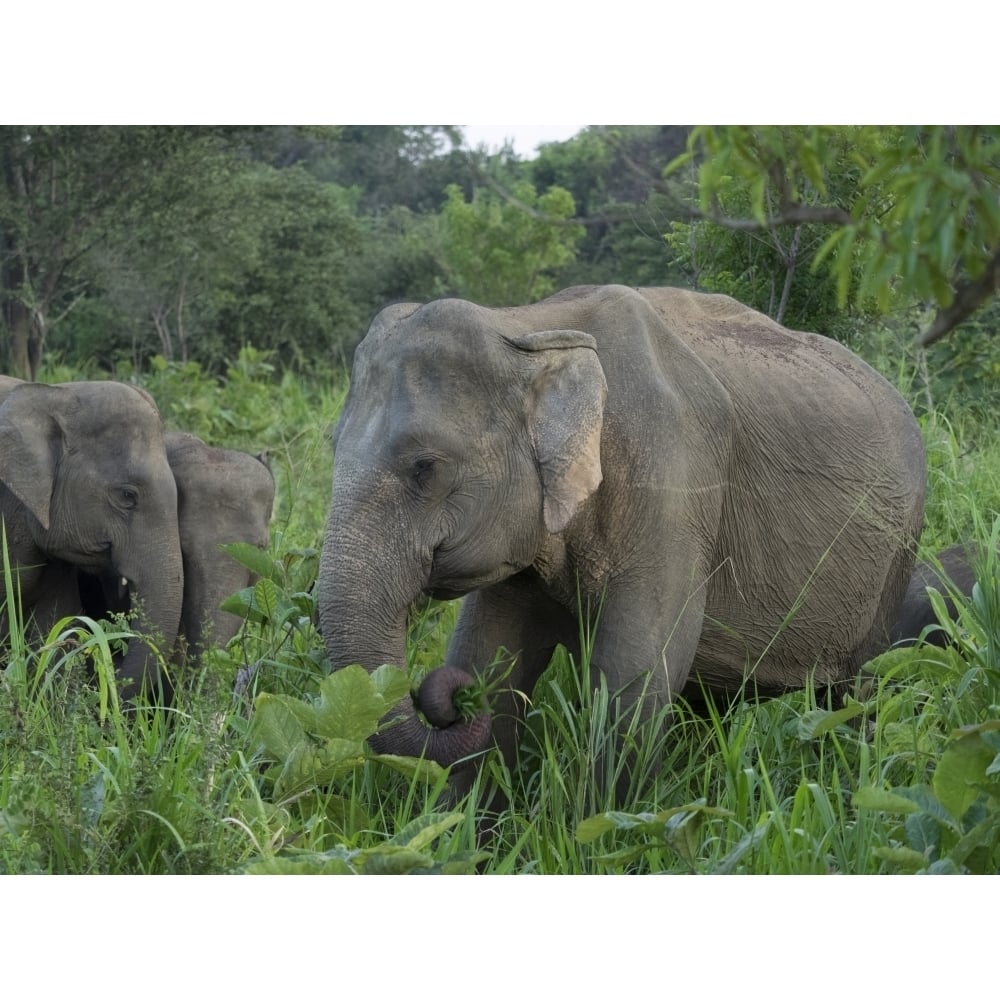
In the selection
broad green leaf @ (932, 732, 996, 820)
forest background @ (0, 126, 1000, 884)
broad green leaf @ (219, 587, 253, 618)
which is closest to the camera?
forest background @ (0, 126, 1000, 884)

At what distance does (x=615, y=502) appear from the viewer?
3.60m

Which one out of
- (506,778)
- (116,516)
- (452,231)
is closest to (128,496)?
(116,516)

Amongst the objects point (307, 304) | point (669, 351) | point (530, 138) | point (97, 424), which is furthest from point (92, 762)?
point (307, 304)

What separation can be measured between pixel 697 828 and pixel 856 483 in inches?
55.9

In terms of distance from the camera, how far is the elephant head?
335 cm

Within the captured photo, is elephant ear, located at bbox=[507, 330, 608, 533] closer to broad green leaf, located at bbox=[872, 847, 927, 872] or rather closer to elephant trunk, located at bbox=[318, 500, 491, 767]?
elephant trunk, located at bbox=[318, 500, 491, 767]

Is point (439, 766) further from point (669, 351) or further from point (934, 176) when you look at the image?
point (934, 176)

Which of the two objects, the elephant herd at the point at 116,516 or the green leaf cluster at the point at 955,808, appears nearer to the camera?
the green leaf cluster at the point at 955,808

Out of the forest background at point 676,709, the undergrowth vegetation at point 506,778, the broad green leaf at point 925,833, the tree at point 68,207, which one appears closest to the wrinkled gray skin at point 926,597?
the forest background at point 676,709

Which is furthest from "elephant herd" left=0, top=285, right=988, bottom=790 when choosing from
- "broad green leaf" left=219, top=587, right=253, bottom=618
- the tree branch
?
the tree branch

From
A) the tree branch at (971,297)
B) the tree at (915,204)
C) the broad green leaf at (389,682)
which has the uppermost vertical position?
the tree at (915,204)

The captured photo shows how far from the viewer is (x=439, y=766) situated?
3441mm

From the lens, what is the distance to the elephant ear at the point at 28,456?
5.58m

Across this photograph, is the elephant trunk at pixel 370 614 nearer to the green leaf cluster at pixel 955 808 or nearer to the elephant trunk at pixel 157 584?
the green leaf cluster at pixel 955 808
